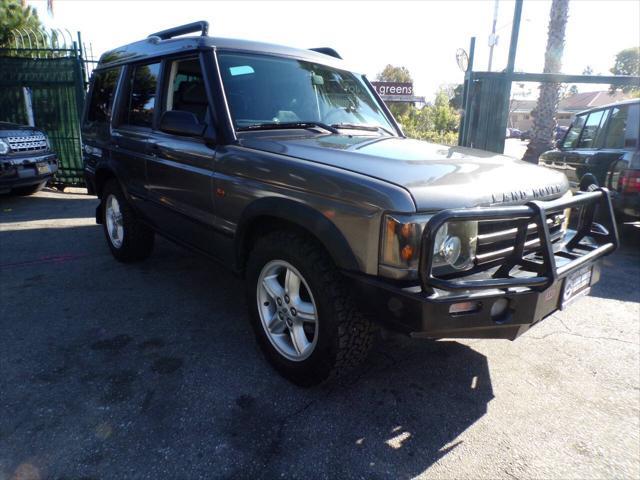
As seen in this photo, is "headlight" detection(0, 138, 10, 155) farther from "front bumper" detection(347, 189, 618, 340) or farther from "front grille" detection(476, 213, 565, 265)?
"front grille" detection(476, 213, 565, 265)

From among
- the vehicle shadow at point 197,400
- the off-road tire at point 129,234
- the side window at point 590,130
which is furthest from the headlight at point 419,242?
the side window at point 590,130

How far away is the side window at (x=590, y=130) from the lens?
657 cm

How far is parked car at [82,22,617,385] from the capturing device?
6.84 feet

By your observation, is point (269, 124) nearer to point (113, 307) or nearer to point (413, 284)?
point (413, 284)

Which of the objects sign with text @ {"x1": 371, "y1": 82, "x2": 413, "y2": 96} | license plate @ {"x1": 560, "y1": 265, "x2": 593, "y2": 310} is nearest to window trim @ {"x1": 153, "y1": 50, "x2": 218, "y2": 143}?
license plate @ {"x1": 560, "y1": 265, "x2": 593, "y2": 310}

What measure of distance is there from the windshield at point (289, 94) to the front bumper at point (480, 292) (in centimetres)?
153

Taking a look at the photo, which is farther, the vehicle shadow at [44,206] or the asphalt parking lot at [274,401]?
the vehicle shadow at [44,206]

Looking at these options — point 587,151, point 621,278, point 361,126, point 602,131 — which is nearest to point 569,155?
point 587,151

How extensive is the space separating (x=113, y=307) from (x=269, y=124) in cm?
206

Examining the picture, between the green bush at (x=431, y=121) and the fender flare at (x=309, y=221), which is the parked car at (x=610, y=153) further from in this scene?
the green bush at (x=431, y=121)

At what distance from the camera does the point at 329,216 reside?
227 centimetres

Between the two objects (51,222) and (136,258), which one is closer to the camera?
(136,258)

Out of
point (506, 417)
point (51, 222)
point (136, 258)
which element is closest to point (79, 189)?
point (51, 222)

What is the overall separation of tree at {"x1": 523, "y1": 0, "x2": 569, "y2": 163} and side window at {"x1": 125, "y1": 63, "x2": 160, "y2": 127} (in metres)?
10.3
